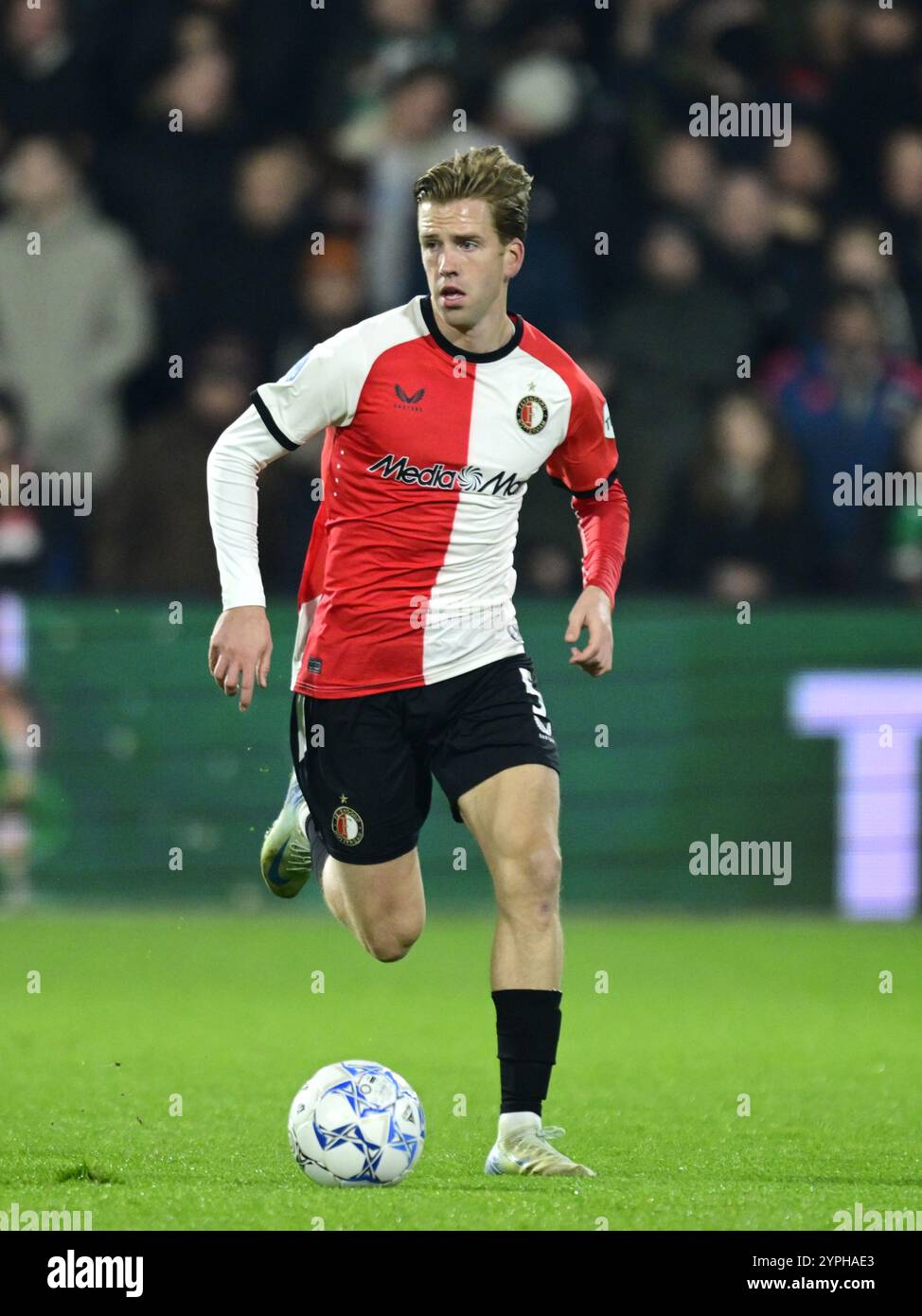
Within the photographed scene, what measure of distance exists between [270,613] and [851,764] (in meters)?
2.92

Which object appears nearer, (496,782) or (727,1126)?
(496,782)

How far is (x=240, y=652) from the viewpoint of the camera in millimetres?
5879

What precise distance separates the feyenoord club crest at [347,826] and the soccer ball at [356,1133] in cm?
94

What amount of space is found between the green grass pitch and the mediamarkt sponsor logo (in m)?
1.68

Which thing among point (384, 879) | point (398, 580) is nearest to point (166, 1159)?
point (384, 879)

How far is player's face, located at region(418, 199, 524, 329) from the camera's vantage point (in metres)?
6.18

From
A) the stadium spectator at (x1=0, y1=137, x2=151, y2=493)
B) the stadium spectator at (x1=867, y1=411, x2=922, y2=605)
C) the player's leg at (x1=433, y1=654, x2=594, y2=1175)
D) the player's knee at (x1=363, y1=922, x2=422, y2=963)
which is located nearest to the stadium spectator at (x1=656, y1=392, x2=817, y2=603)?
the stadium spectator at (x1=867, y1=411, x2=922, y2=605)

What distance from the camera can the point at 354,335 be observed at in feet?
20.9

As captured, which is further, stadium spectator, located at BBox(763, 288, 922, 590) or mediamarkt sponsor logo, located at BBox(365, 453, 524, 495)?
stadium spectator, located at BBox(763, 288, 922, 590)

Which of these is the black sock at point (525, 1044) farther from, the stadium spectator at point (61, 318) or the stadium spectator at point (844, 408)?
the stadium spectator at point (61, 318)

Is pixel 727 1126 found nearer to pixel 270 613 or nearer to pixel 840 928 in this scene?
pixel 840 928

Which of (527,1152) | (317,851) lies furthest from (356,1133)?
(317,851)
